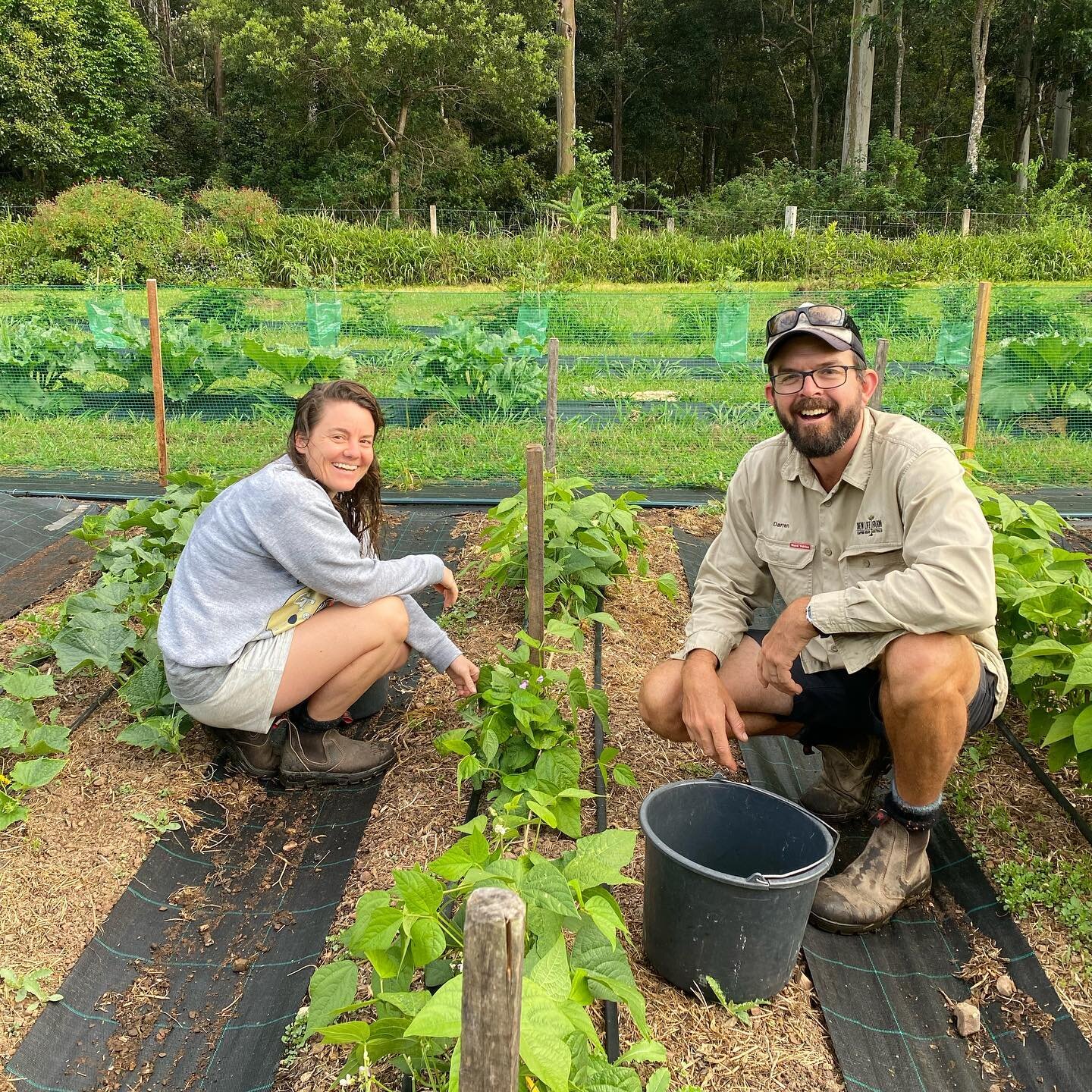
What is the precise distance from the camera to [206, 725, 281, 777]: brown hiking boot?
2.87 metres

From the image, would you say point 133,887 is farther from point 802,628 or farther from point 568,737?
point 802,628

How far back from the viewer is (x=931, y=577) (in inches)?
82.1

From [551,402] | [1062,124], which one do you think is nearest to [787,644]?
[551,402]

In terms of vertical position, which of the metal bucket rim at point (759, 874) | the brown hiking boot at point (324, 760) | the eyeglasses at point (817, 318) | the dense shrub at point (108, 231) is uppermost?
the dense shrub at point (108, 231)

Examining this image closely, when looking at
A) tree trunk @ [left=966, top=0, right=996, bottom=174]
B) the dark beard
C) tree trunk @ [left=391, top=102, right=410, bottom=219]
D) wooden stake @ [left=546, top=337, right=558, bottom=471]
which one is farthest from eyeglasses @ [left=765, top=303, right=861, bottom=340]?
tree trunk @ [left=966, top=0, right=996, bottom=174]

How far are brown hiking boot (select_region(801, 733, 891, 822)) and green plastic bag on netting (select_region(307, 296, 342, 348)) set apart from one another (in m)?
6.85

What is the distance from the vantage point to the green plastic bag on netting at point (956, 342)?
8.16 m

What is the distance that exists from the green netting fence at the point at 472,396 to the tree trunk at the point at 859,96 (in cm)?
1644

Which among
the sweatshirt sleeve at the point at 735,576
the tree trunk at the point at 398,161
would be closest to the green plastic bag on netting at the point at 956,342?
the sweatshirt sleeve at the point at 735,576

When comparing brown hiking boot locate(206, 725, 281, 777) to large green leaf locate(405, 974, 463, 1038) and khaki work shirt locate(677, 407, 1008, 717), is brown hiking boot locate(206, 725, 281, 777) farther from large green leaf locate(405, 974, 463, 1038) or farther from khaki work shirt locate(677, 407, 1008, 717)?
large green leaf locate(405, 974, 463, 1038)

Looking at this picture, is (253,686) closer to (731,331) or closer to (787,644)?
(787,644)

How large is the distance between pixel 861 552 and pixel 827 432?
0.31 meters

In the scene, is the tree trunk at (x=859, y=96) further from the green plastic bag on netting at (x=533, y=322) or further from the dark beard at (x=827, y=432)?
the dark beard at (x=827, y=432)

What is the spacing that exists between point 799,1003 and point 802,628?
82 centimetres
